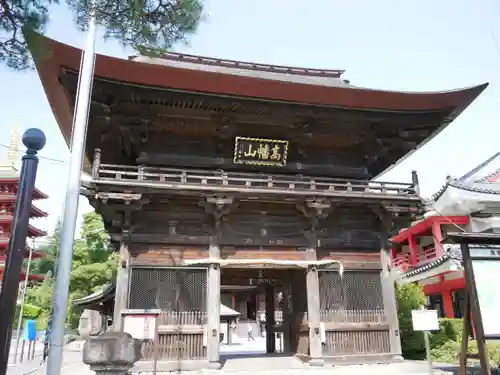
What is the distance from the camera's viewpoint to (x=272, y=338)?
47.6ft

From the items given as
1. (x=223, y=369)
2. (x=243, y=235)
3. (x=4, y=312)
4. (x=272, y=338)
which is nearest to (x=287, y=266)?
(x=243, y=235)

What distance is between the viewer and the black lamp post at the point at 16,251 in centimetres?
271

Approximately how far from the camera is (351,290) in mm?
11281

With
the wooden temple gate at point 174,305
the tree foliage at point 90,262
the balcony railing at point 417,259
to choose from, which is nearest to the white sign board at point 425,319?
the wooden temple gate at point 174,305

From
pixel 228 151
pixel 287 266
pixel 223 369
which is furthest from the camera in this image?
pixel 228 151

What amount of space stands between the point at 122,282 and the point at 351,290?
631 centimetres

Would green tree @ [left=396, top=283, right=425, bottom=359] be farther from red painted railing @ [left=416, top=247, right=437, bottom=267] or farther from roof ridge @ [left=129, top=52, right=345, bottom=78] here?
red painted railing @ [left=416, top=247, right=437, bottom=267]

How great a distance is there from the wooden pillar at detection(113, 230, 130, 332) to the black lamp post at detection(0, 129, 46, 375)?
7175 mm

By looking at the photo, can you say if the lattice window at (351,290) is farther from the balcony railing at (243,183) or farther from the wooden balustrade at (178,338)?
the wooden balustrade at (178,338)

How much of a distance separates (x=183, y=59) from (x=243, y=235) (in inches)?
323

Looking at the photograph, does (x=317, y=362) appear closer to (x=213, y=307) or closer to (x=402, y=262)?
(x=213, y=307)

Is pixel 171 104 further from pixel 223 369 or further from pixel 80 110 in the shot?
pixel 223 369

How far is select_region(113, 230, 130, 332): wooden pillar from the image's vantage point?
9.57m

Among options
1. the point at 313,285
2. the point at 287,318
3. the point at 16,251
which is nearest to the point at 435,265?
the point at 287,318
